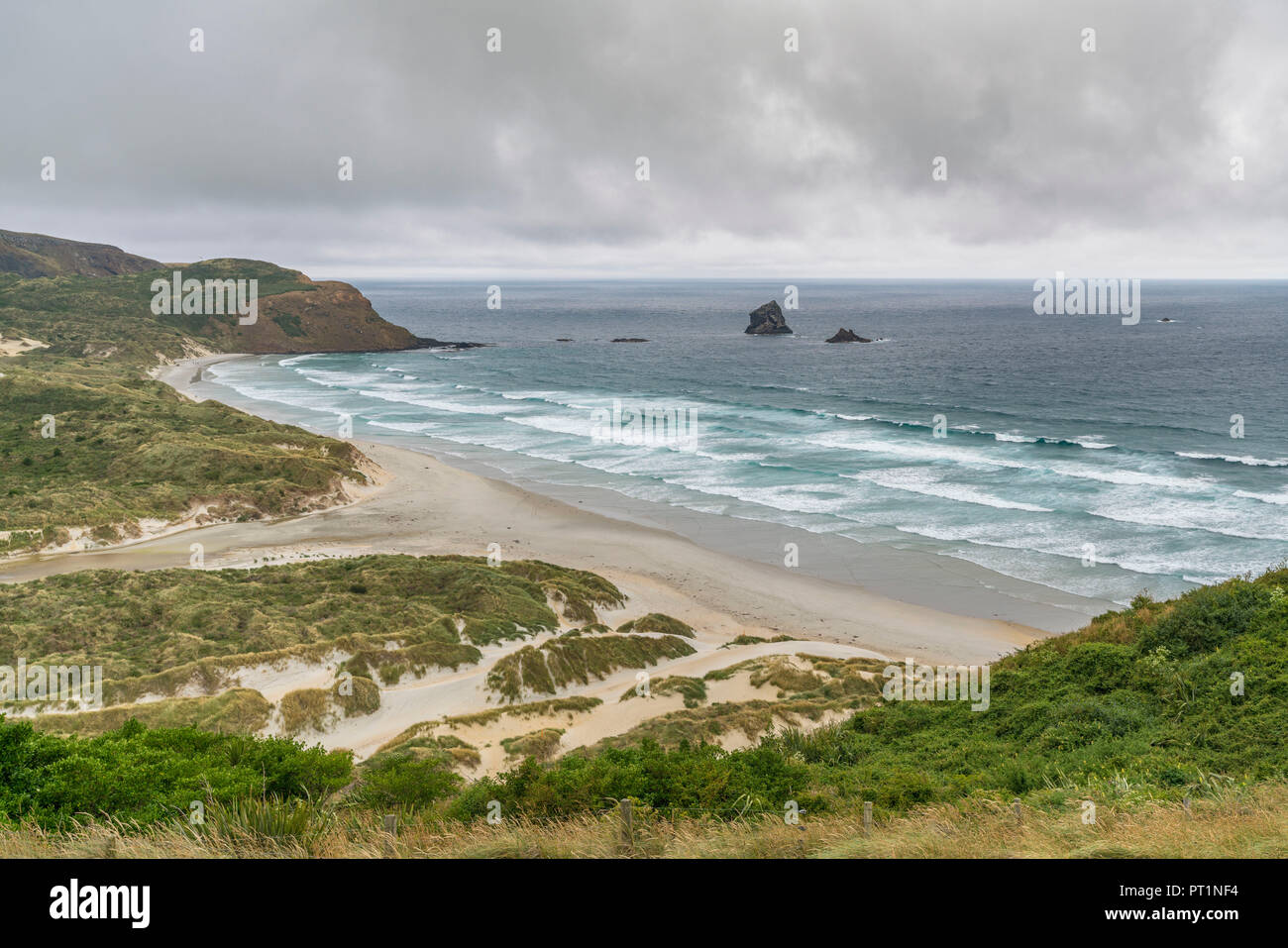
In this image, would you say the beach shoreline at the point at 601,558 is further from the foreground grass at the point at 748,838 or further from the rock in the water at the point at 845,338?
the rock in the water at the point at 845,338

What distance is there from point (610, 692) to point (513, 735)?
424 cm

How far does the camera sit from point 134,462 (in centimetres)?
4672

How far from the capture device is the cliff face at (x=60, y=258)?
158 m

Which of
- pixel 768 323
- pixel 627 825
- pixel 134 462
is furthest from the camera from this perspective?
pixel 768 323

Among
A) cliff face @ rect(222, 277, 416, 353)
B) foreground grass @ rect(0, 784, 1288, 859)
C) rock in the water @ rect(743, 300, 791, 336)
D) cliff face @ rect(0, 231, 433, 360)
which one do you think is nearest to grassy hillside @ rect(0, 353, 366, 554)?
foreground grass @ rect(0, 784, 1288, 859)

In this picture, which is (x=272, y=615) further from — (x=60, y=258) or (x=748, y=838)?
(x=60, y=258)

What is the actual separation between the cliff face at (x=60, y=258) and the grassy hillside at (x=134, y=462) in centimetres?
12502

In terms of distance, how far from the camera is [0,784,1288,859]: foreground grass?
7.52m

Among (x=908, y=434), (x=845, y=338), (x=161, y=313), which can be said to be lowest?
(x=908, y=434)

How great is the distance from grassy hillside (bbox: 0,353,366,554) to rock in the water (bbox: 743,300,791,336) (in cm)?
10753

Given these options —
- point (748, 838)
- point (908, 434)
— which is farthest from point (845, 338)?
point (748, 838)

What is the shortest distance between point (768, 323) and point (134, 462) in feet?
394

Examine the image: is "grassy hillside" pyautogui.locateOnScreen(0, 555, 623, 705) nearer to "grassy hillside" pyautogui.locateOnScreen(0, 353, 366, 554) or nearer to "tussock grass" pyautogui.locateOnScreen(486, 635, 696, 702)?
"tussock grass" pyautogui.locateOnScreen(486, 635, 696, 702)

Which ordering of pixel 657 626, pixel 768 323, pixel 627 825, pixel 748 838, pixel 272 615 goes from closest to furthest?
pixel 748 838 < pixel 627 825 < pixel 272 615 < pixel 657 626 < pixel 768 323
